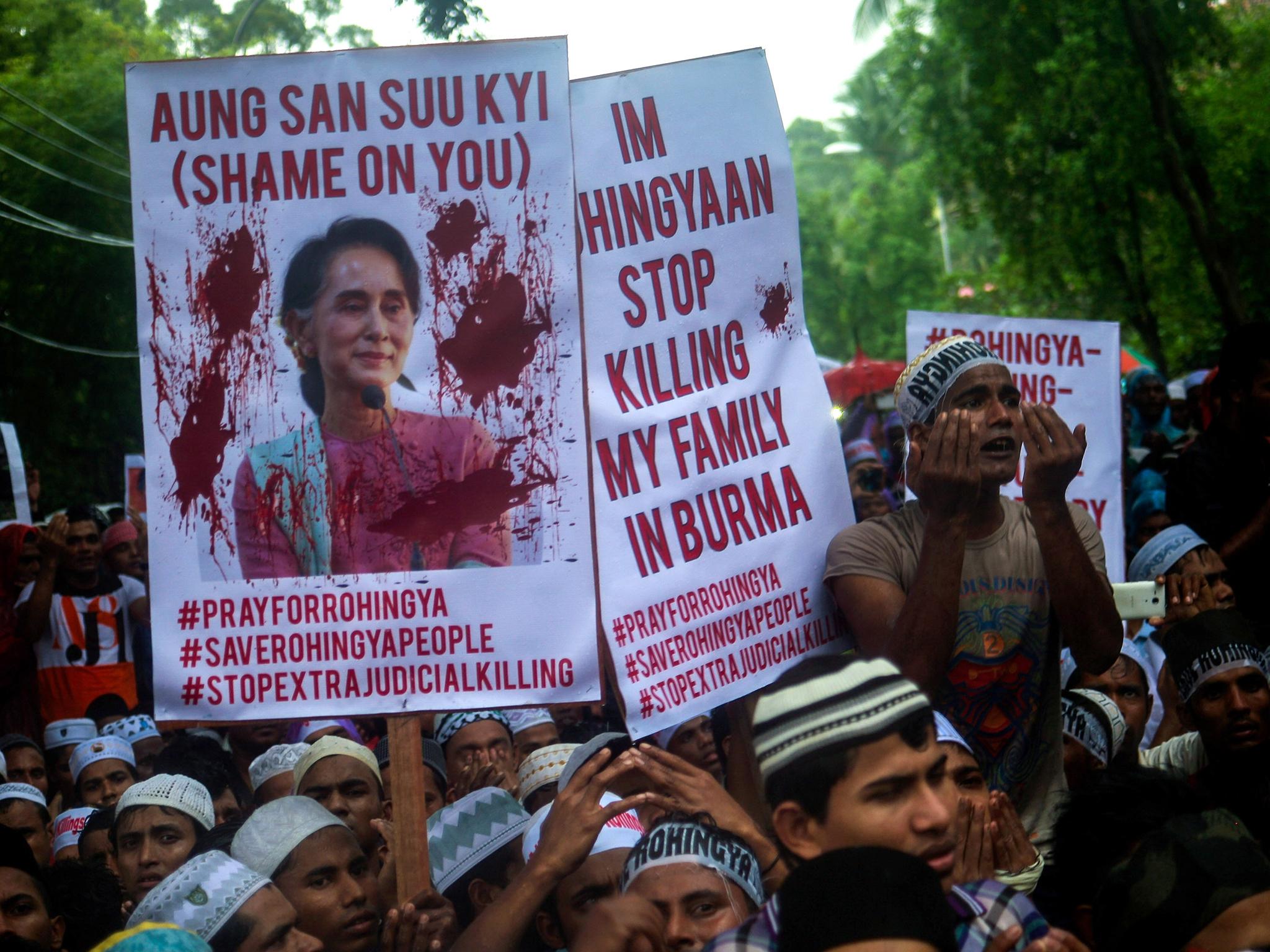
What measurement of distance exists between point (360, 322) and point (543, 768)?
2.11 meters

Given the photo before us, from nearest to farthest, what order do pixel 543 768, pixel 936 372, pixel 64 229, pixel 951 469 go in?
pixel 951 469 → pixel 936 372 → pixel 543 768 → pixel 64 229

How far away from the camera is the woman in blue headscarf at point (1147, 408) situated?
10.4 metres

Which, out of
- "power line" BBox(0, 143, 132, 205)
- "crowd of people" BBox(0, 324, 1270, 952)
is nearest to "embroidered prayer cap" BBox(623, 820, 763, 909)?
"crowd of people" BBox(0, 324, 1270, 952)

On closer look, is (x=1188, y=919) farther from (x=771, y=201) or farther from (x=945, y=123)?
(x=945, y=123)

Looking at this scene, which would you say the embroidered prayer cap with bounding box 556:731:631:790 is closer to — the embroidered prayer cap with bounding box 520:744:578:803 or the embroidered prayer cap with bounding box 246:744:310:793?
the embroidered prayer cap with bounding box 520:744:578:803

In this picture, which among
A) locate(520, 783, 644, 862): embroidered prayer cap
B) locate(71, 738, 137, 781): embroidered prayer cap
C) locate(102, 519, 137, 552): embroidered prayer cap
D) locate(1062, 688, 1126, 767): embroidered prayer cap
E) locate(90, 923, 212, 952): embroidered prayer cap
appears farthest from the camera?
locate(102, 519, 137, 552): embroidered prayer cap

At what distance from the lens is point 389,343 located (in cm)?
398

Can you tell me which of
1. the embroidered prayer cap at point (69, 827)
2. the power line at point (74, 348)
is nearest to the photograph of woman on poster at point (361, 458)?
the embroidered prayer cap at point (69, 827)

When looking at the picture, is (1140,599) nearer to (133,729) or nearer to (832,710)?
(832,710)

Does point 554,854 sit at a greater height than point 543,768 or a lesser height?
greater

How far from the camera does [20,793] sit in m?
6.16

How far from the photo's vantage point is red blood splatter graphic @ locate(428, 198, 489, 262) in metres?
4.00

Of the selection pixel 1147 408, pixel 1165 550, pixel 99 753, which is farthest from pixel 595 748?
pixel 1147 408

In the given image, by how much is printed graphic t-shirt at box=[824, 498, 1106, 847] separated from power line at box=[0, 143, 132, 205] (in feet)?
56.5
